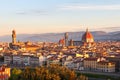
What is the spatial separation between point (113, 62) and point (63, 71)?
26831 mm

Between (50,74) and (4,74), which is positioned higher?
(50,74)

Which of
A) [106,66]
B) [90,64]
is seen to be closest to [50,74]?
[106,66]

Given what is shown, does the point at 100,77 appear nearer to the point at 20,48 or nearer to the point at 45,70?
the point at 45,70

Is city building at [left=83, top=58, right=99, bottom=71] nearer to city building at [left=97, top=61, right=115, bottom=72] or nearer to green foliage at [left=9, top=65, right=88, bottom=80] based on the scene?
city building at [left=97, top=61, right=115, bottom=72]

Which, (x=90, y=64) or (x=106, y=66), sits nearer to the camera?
(x=106, y=66)

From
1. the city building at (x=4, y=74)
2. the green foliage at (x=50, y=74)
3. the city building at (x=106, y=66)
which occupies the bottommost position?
the city building at (x=106, y=66)

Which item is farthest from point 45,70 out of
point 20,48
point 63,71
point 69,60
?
point 20,48

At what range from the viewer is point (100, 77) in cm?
4794

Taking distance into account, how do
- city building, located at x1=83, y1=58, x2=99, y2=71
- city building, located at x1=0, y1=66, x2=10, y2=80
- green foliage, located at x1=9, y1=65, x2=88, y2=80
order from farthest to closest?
1. city building, located at x1=83, y1=58, x2=99, y2=71
2. city building, located at x1=0, y1=66, x2=10, y2=80
3. green foliage, located at x1=9, y1=65, x2=88, y2=80

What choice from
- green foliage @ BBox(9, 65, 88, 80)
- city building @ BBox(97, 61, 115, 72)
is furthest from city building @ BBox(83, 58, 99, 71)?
green foliage @ BBox(9, 65, 88, 80)

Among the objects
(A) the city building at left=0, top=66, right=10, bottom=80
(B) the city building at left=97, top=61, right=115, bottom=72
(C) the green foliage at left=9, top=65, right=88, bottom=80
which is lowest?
(B) the city building at left=97, top=61, right=115, bottom=72

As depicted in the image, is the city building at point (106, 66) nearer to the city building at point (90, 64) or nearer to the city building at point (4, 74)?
the city building at point (90, 64)

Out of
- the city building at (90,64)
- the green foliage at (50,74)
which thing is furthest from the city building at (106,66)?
the green foliage at (50,74)

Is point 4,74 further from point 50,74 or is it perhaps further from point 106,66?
point 106,66
